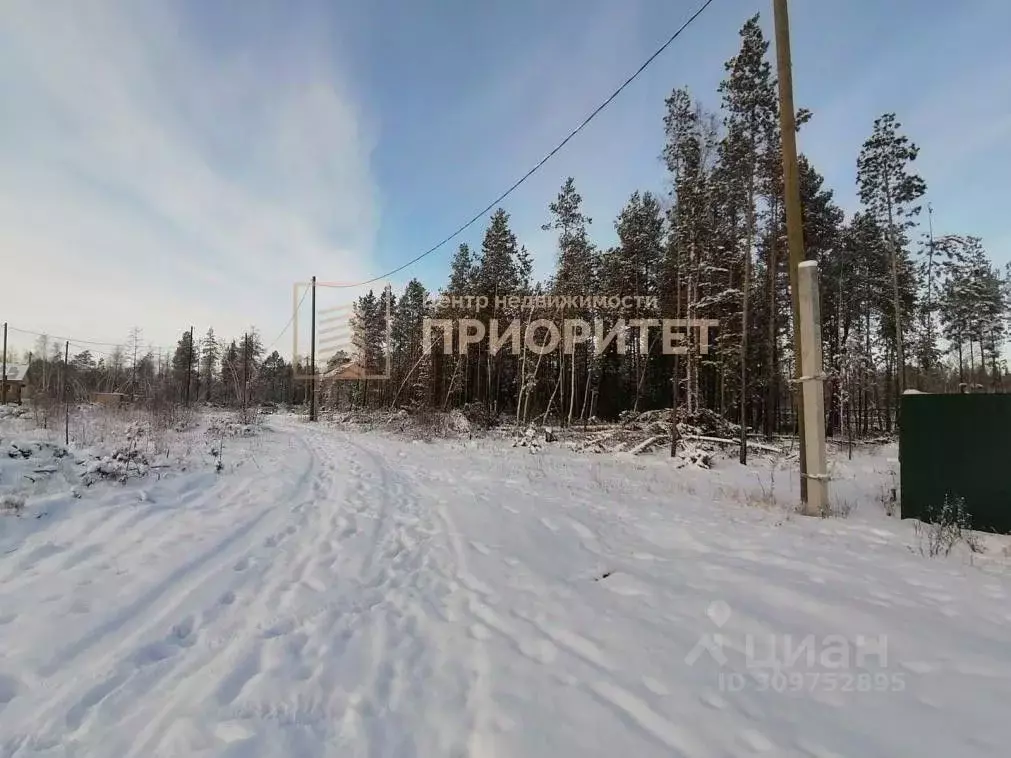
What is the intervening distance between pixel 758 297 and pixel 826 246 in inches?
239

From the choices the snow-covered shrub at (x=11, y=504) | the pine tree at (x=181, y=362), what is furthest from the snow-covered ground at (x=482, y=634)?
the pine tree at (x=181, y=362)

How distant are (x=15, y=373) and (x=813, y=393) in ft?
185

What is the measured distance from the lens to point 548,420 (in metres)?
29.7

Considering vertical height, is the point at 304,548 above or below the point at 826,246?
below

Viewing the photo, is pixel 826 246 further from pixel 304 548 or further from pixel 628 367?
pixel 304 548

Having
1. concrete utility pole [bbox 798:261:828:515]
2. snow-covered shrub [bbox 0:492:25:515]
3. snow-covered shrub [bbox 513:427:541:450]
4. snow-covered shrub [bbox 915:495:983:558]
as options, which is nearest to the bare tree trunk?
snow-covered shrub [bbox 513:427:541:450]

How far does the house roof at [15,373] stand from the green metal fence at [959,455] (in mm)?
54647

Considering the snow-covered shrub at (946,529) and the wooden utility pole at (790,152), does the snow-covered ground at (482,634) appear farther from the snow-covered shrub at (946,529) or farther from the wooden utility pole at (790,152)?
the wooden utility pole at (790,152)

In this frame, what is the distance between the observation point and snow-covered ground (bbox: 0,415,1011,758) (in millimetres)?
2141

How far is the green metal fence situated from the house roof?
54647mm

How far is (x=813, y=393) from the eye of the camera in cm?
653

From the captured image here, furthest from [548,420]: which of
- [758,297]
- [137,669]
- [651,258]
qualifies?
[137,669]

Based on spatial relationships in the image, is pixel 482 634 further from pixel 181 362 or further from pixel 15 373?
pixel 181 362

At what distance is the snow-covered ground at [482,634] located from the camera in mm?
2141
